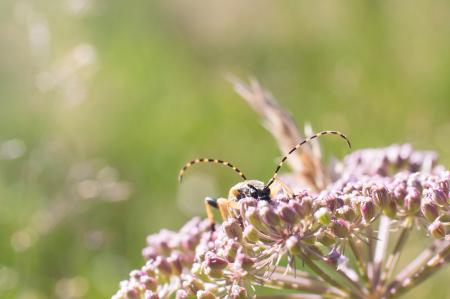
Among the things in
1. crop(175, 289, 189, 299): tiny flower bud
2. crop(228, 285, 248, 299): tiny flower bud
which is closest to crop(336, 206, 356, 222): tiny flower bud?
crop(228, 285, 248, 299): tiny flower bud

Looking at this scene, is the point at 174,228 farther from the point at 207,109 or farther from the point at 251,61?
the point at 251,61

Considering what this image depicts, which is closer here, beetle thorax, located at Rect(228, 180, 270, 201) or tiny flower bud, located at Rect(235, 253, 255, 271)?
tiny flower bud, located at Rect(235, 253, 255, 271)

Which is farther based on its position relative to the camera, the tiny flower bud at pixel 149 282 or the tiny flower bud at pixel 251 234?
the tiny flower bud at pixel 149 282

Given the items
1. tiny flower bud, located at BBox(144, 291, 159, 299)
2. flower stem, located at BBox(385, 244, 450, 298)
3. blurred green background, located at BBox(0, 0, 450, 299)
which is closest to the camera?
tiny flower bud, located at BBox(144, 291, 159, 299)

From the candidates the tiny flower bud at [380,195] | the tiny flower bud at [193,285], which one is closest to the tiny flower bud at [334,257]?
the tiny flower bud at [380,195]

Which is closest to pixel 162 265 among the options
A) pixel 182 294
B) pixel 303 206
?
pixel 182 294

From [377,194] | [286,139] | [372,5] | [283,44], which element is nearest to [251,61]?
[283,44]

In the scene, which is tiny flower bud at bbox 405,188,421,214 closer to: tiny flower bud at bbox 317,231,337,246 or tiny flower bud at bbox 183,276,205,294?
tiny flower bud at bbox 317,231,337,246

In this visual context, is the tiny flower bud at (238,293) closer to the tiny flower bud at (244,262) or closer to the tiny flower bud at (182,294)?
the tiny flower bud at (244,262)
